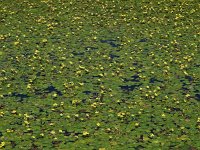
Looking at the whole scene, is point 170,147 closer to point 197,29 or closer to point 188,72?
point 188,72

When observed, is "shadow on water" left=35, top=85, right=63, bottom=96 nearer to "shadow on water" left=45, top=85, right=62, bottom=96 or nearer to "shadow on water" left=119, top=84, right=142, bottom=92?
"shadow on water" left=45, top=85, right=62, bottom=96

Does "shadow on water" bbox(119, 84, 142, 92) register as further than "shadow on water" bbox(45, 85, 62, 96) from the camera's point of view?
Yes

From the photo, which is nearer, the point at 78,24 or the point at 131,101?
the point at 131,101

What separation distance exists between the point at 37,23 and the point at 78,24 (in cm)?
247

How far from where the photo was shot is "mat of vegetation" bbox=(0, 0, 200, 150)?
12742mm

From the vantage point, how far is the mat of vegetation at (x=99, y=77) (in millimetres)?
12742

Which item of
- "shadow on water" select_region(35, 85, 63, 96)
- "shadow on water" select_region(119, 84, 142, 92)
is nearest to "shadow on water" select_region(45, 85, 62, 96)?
"shadow on water" select_region(35, 85, 63, 96)

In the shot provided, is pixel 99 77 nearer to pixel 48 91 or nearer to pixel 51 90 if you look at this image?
pixel 51 90

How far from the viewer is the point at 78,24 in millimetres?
23219

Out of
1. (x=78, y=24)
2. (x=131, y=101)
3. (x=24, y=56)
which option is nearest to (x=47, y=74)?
(x=24, y=56)

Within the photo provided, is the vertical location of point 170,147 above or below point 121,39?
below

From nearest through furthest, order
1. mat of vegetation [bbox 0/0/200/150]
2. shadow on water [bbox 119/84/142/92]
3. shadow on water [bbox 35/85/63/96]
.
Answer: mat of vegetation [bbox 0/0/200/150], shadow on water [bbox 35/85/63/96], shadow on water [bbox 119/84/142/92]

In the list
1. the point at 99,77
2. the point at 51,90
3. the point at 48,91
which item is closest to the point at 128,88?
the point at 99,77

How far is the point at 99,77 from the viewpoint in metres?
16.9
